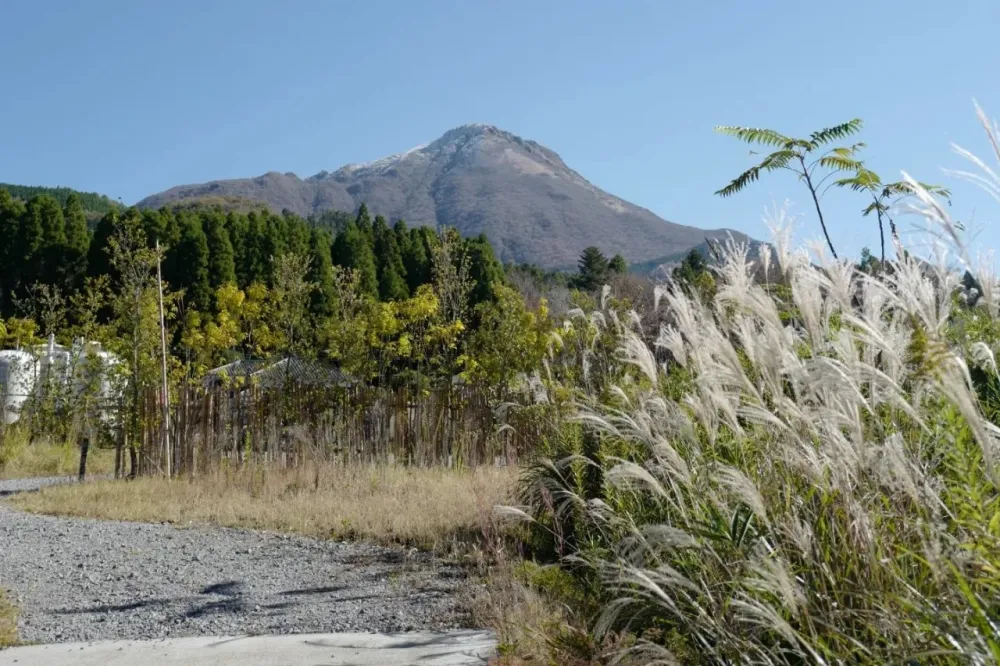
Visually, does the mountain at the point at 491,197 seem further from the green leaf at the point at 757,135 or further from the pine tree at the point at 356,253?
the green leaf at the point at 757,135

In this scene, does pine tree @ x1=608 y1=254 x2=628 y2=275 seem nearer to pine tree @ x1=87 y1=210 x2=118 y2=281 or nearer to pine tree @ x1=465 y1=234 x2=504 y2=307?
pine tree @ x1=465 y1=234 x2=504 y2=307

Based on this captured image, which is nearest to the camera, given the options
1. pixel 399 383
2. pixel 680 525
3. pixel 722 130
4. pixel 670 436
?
pixel 680 525

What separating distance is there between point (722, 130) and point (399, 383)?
11.8 metres

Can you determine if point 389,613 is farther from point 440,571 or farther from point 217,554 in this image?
point 217,554

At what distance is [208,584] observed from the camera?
238 inches

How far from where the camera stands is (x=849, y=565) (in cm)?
223

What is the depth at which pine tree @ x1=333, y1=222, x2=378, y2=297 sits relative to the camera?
92.8 feet

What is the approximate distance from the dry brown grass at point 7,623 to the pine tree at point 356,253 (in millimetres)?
22496

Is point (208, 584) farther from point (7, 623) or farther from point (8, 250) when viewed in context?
point (8, 250)

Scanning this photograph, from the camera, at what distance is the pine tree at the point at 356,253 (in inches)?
1114

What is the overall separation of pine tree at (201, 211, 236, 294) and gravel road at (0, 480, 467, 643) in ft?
62.0

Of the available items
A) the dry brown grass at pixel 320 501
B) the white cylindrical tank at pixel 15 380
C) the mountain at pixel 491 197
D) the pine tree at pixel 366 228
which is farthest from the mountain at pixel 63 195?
the dry brown grass at pixel 320 501

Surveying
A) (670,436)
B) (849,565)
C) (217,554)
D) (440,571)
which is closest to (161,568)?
(217,554)

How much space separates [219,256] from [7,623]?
74.0 feet
